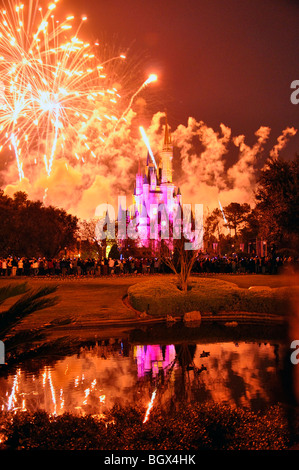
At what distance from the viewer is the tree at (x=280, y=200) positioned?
95.5 ft

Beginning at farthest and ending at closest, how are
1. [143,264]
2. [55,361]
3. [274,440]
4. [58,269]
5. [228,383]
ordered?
[143,264] → [58,269] → [55,361] → [228,383] → [274,440]

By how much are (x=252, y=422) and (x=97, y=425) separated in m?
1.82

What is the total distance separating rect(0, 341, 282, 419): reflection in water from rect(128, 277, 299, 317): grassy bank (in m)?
5.37

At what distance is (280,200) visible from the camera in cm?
2948

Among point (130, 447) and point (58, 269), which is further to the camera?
point (58, 269)

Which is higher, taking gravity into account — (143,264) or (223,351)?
(143,264)

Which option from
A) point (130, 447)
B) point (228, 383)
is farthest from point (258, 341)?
point (130, 447)

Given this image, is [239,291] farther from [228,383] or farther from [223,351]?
[228,383]

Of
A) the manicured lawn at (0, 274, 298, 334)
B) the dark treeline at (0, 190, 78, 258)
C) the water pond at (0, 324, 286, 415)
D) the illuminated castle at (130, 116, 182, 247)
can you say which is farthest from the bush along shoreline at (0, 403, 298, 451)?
the illuminated castle at (130, 116, 182, 247)

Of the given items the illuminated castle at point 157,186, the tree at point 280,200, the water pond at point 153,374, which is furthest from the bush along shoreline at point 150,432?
the illuminated castle at point 157,186

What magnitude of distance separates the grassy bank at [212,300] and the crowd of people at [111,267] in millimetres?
15845

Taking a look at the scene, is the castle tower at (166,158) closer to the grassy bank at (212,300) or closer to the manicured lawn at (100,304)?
the manicured lawn at (100,304)
